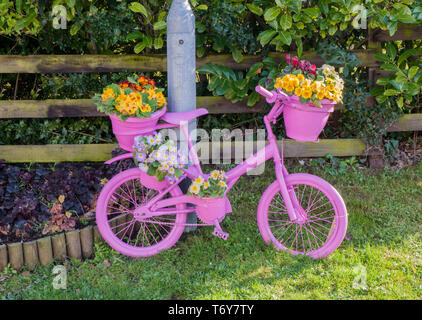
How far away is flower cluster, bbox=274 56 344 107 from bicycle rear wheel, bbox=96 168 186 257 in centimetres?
105

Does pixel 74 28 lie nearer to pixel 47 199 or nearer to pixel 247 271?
pixel 47 199

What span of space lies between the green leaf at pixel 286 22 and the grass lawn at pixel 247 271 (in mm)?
1594

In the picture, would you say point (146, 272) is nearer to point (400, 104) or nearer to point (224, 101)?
point (224, 101)

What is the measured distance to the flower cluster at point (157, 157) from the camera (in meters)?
2.92

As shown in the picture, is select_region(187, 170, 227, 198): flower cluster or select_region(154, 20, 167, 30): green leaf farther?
select_region(154, 20, 167, 30): green leaf

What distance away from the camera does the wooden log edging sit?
3.09 m

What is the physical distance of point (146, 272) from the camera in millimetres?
3057

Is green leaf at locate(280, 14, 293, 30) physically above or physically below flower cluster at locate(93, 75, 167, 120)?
above

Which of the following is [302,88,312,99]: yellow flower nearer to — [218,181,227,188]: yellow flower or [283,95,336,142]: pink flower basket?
[283,95,336,142]: pink flower basket

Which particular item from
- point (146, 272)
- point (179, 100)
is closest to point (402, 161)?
point (179, 100)

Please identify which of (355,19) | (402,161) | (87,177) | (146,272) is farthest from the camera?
(402,161)

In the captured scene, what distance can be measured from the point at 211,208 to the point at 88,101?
1.76 metres

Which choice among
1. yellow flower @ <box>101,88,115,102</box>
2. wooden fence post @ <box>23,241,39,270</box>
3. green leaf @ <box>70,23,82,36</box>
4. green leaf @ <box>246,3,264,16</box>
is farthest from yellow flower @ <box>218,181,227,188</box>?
green leaf @ <box>70,23,82,36</box>

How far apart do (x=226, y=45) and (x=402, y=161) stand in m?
2.11
